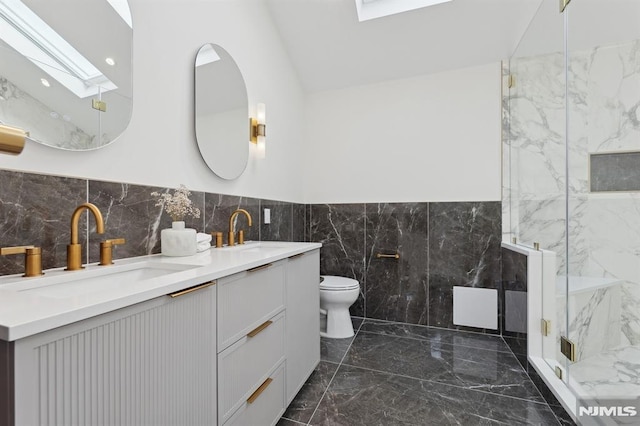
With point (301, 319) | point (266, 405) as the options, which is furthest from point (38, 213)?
point (301, 319)

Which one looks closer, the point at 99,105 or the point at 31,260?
the point at 31,260

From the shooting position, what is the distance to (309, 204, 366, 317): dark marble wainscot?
9.48 feet

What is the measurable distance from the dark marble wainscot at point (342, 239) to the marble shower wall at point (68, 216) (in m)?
1.49

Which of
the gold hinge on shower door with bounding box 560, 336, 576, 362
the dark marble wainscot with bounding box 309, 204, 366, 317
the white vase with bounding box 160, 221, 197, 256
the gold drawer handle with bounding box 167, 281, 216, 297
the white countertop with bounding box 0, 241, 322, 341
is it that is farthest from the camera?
the dark marble wainscot with bounding box 309, 204, 366, 317

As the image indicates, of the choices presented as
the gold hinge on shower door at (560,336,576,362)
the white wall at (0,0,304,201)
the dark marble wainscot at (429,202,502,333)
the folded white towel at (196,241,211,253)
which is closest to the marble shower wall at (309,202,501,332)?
the dark marble wainscot at (429,202,502,333)

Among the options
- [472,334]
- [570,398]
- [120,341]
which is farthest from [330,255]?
[120,341]

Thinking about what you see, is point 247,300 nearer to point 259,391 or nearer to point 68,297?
point 259,391

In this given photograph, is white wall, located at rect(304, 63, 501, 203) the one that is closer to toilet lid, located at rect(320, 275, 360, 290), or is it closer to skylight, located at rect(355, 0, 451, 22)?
skylight, located at rect(355, 0, 451, 22)

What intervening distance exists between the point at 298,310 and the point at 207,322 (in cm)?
73

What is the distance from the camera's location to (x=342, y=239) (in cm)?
295

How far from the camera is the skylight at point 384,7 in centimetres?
225

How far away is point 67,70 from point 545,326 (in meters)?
2.68

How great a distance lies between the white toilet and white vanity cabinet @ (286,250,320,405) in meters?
0.51

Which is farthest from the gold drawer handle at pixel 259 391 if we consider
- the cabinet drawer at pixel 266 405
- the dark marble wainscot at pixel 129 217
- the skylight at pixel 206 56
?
the skylight at pixel 206 56
